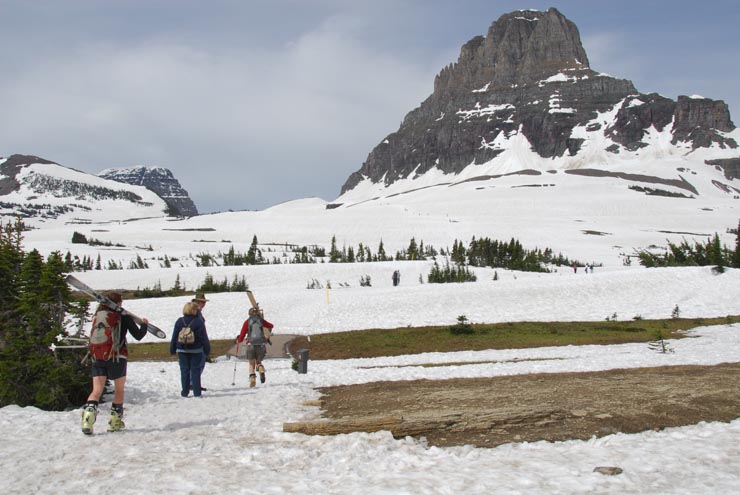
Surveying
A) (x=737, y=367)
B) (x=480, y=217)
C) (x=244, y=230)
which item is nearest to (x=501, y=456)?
(x=737, y=367)

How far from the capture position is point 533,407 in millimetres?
8625

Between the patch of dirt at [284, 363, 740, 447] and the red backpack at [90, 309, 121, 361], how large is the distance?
3.33 m

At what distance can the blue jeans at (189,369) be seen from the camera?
39.3 feet

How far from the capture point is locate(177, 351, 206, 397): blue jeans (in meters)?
12.0

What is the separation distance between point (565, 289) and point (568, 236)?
52407 millimetres

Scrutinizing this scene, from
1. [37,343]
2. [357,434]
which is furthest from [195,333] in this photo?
[357,434]

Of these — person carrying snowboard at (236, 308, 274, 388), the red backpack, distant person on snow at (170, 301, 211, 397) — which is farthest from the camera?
person carrying snowboard at (236, 308, 274, 388)

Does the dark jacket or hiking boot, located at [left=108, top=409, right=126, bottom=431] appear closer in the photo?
hiking boot, located at [left=108, top=409, right=126, bottom=431]

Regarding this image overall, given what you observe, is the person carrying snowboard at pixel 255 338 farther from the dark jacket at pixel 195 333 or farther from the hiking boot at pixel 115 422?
the hiking boot at pixel 115 422

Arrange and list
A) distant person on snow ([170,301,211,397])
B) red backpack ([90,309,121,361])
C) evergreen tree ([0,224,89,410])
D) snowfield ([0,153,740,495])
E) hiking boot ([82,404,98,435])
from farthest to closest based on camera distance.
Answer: distant person on snow ([170,301,211,397]) < evergreen tree ([0,224,89,410]) < red backpack ([90,309,121,361]) < hiking boot ([82,404,98,435]) < snowfield ([0,153,740,495])

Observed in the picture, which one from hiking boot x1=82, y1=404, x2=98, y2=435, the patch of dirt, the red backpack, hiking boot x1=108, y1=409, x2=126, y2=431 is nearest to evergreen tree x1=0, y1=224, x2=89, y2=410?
the red backpack

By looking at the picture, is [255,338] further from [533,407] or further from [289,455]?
[533,407]

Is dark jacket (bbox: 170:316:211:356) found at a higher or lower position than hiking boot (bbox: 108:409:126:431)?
higher

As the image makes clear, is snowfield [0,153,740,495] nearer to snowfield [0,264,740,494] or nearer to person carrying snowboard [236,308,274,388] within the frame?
snowfield [0,264,740,494]
